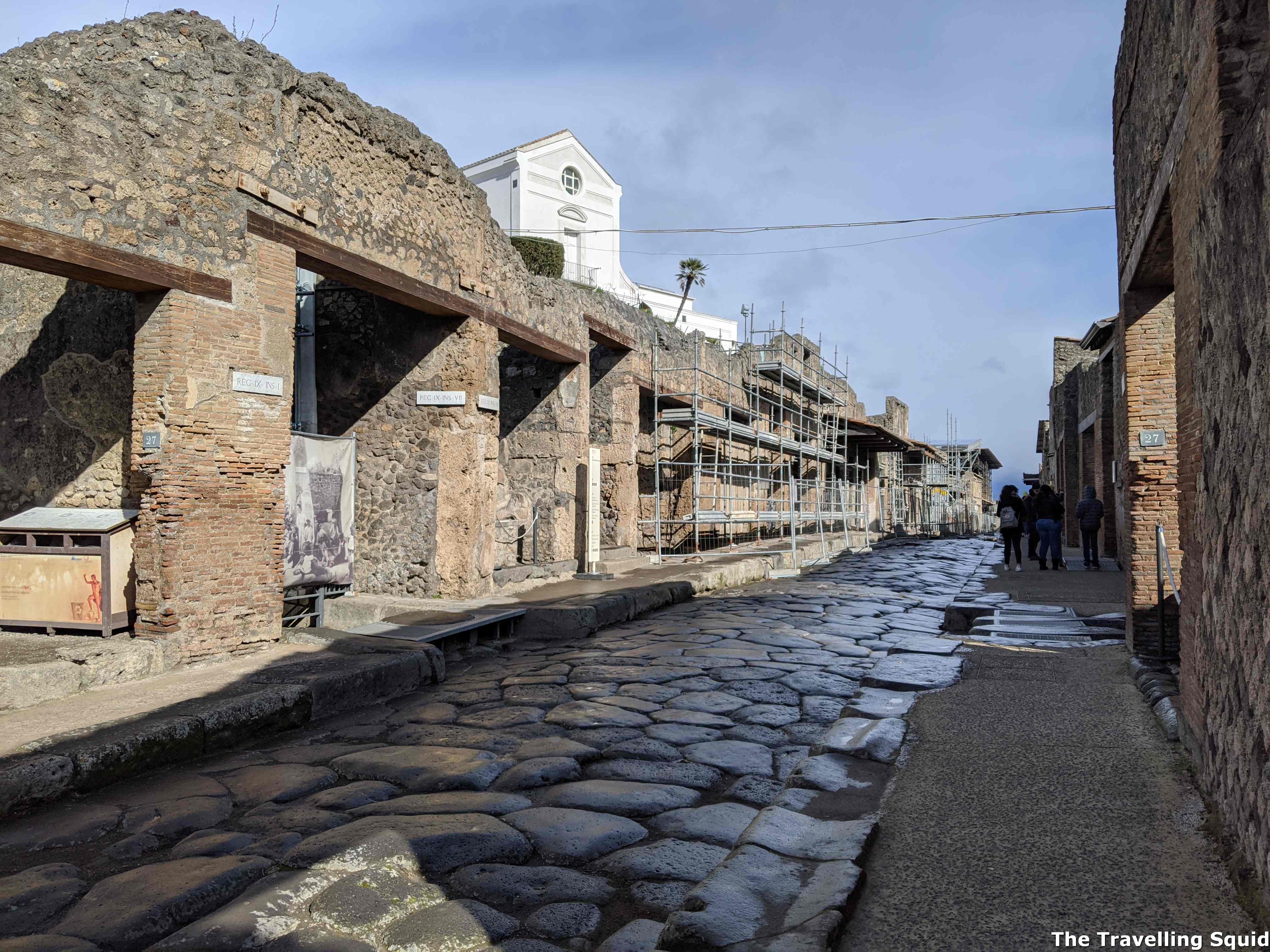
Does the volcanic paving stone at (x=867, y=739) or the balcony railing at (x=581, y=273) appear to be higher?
the balcony railing at (x=581, y=273)

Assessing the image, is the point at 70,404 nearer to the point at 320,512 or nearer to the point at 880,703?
the point at 320,512

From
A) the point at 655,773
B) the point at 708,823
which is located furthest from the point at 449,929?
the point at 655,773

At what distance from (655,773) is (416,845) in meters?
1.20

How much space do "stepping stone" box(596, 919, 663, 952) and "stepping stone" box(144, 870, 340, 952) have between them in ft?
2.92

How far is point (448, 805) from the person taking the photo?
3387 millimetres

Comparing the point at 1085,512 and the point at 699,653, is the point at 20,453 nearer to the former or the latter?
the point at 699,653

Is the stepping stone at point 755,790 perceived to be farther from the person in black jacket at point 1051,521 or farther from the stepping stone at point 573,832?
the person in black jacket at point 1051,521

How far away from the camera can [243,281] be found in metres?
6.15

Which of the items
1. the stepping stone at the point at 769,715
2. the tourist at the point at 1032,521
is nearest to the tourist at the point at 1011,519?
the tourist at the point at 1032,521

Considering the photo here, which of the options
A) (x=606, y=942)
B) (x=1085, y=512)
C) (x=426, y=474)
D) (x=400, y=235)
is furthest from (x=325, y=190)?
(x=1085, y=512)

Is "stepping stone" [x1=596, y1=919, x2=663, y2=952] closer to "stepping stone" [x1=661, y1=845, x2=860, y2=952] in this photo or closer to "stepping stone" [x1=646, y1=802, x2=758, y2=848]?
"stepping stone" [x1=661, y1=845, x2=860, y2=952]

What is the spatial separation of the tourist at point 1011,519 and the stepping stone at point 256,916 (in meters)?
13.5

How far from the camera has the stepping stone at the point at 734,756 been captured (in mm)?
3928

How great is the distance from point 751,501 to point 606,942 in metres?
15.8
